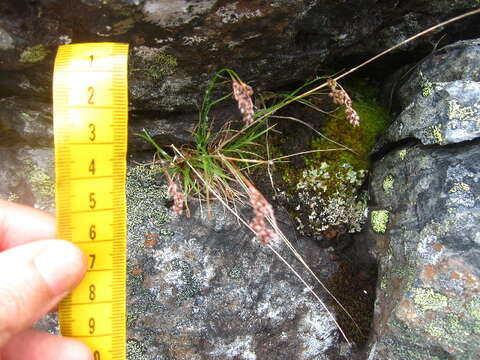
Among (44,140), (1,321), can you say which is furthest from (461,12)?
(1,321)

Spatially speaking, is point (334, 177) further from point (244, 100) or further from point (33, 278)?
point (33, 278)

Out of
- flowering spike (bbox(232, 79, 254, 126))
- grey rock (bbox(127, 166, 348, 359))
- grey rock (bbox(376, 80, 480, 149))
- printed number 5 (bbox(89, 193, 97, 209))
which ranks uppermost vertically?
flowering spike (bbox(232, 79, 254, 126))

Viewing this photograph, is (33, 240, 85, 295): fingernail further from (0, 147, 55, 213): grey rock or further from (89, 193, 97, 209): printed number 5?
(0, 147, 55, 213): grey rock

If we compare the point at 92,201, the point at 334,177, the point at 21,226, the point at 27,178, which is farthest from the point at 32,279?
the point at 334,177

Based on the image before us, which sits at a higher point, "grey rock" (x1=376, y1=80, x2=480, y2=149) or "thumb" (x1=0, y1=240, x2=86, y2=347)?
"grey rock" (x1=376, y1=80, x2=480, y2=149)

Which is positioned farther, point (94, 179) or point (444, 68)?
point (444, 68)

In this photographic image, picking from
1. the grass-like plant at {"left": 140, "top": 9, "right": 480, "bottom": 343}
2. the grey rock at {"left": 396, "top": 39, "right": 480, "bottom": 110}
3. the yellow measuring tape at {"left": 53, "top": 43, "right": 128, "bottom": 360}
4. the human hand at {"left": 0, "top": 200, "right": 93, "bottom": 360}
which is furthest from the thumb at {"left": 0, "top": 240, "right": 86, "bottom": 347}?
the grey rock at {"left": 396, "top": 39, "right": 480, "bottom": 110}
